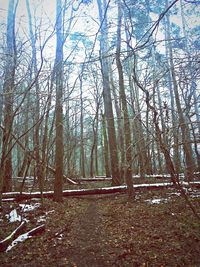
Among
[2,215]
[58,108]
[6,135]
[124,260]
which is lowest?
[124,260]

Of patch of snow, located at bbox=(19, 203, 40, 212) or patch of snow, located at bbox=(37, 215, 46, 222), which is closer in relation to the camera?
patch of snow, located at bbox=(37, 215, 46, 222)

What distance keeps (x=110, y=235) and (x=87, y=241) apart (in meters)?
0.53

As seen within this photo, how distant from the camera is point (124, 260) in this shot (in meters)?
3.74

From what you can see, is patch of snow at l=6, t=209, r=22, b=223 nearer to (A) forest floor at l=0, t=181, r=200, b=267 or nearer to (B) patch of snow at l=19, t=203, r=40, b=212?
(A) forest floor at l=0, t=181, r=200, b=267

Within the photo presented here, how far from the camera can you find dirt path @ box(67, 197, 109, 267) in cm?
380

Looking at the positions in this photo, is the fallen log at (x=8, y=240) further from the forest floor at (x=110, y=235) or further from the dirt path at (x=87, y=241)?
the dirt path at (x=87, y=241)

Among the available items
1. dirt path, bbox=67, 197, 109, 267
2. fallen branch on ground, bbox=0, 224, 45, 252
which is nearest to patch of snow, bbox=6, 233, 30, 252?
fallen branch on ground, bbox=0, 224, 45, 252

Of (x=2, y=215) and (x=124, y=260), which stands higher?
(x=2, y=215)

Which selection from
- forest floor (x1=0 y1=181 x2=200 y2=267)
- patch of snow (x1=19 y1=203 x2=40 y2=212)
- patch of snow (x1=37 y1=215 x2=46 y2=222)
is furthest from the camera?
patch of snow (x1=19 y1=203 x2=40 y2=212)

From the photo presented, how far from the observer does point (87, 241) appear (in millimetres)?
4605

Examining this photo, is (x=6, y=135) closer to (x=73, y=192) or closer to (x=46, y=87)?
(x=46, y=87)

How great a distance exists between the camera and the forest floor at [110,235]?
3752 mm

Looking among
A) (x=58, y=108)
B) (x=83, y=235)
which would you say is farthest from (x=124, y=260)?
(x=58, y=108)

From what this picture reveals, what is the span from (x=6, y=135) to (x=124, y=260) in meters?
3.73
